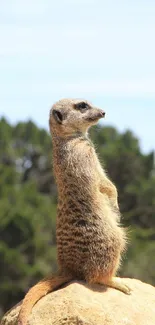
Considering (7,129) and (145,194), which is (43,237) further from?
(7,129)

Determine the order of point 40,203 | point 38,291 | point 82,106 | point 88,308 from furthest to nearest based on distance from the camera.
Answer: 1. point 40,203
2. point 82,106
3. point 38,291
4. point 88,308

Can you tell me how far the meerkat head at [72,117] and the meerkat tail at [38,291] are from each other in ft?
4.31

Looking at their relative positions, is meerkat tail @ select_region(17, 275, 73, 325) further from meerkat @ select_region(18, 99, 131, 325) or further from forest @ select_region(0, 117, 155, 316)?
forest @ select_region(0, 117, 155, 316)

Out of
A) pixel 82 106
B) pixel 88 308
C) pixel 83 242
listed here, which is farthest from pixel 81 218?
pixel 82 106

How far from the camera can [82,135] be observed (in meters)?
7.87

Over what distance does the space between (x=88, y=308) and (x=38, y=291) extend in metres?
0.47

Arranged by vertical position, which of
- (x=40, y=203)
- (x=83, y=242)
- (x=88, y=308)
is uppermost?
(x=83, y=242)

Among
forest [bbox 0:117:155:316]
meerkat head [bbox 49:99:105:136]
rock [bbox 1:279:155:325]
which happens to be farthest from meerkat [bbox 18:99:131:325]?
forest [bbox 0:117:155:316]

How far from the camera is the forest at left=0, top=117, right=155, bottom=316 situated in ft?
97.5

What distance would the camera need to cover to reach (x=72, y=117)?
782 cm

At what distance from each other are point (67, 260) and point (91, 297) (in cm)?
45

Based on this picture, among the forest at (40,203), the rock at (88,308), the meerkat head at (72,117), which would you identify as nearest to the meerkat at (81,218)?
the meerkat head at (72,117)

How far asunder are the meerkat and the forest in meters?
11.0

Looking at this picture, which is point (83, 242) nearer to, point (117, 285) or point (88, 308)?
point (117, 285)
